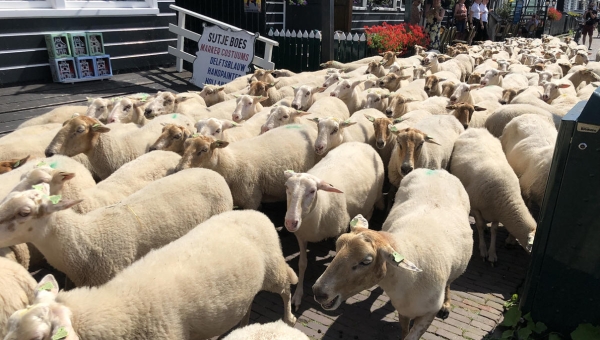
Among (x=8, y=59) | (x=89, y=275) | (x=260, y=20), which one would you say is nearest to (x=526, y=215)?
(x=89, y=275)

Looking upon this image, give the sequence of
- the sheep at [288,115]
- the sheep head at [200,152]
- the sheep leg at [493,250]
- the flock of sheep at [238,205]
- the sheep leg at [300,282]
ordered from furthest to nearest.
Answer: the sheep at [288,115]
the sheep leg at [493,250]
the sheep head at [200,152]
the sheep leg at [300,282]
the flock of sheep at [238,205]

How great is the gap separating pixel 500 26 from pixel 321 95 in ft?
72.3

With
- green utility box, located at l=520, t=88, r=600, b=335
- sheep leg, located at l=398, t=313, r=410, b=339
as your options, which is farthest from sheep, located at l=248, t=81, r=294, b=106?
green utility box, located at l=520, t=88, r=600, b=335

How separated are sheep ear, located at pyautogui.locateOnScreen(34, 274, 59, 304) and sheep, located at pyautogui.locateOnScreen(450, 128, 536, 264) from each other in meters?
4.09

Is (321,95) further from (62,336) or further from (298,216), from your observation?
(62,336)

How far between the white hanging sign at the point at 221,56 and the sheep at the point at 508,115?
5.68m

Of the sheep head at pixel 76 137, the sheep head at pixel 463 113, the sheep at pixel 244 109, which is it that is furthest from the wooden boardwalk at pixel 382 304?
the sheep head at pixel 463 113

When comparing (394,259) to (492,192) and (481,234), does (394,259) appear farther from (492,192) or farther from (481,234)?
(481,234)

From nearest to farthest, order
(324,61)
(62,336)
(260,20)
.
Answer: (62,336) → (324,61) → (260,20)

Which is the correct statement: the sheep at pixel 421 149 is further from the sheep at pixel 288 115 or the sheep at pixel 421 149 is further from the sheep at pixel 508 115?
the sheep at pixel 288 115

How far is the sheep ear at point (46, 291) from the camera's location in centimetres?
244

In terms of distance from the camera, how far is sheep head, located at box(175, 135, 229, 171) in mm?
4711

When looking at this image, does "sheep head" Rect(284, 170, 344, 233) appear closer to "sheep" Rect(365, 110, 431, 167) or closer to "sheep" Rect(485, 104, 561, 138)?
"sheep" Rect(365, 110, 431, 167)

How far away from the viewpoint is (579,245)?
3.32 metres
